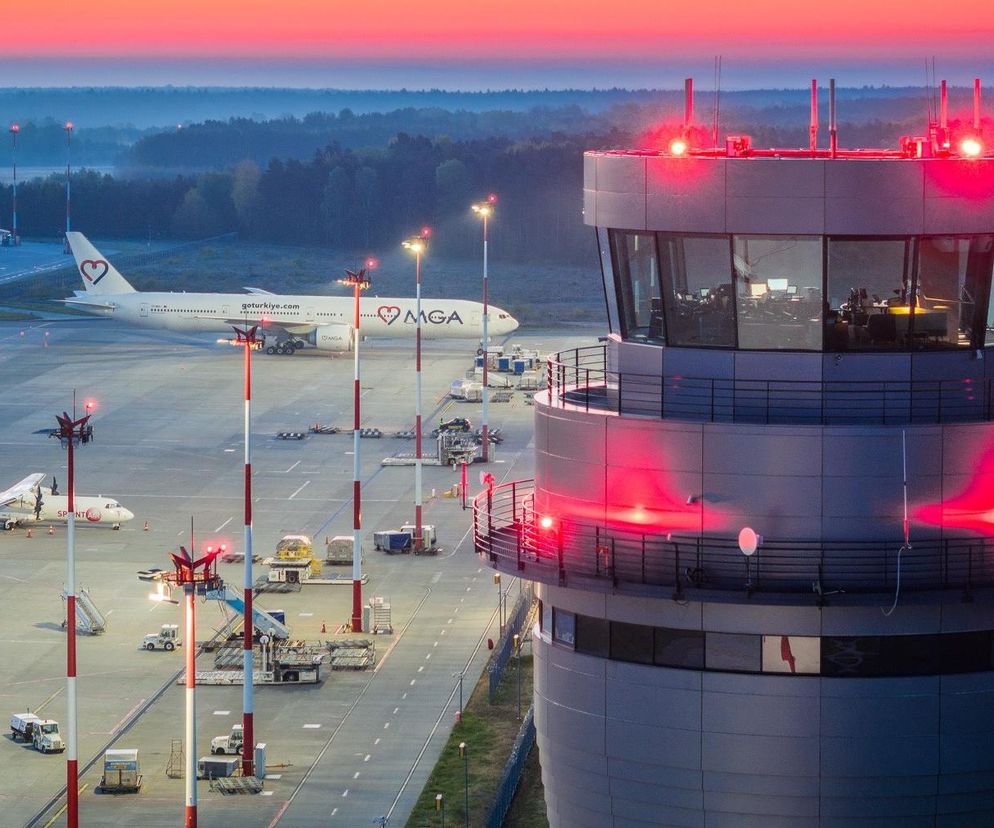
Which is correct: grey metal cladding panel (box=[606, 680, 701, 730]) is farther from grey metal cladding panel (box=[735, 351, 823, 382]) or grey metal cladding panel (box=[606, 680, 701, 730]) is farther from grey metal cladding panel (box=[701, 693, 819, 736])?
grey metal cladding panel (box=[735, 351, 823, 382])

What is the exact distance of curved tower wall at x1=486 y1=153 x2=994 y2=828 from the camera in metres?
35.1

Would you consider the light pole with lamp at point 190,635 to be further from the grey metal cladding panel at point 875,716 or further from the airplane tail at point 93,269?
the airplane tail at point 93,269

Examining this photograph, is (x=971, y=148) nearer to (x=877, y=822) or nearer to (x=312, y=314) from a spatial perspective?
(x=877, y=822)

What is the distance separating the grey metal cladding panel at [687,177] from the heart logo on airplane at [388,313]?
→ 134 metres

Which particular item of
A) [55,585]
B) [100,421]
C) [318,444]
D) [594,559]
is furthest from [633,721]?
[100,421]

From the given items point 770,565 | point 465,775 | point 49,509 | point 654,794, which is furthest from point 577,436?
point 49,509

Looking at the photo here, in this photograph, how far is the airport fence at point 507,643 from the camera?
7850cm

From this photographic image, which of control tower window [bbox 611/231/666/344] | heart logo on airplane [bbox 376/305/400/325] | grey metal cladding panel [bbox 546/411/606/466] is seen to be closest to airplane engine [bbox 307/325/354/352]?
heart logo on airplane [bbox 376/305/400/325]

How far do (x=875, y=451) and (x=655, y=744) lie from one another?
6.11m

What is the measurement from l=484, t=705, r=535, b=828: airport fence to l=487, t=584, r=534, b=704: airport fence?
6.23 meters

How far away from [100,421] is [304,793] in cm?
7361

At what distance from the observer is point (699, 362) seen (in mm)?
36656

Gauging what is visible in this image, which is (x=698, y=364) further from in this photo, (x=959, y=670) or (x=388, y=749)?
(x=388, y=749)

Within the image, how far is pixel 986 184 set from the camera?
35.3 meters
